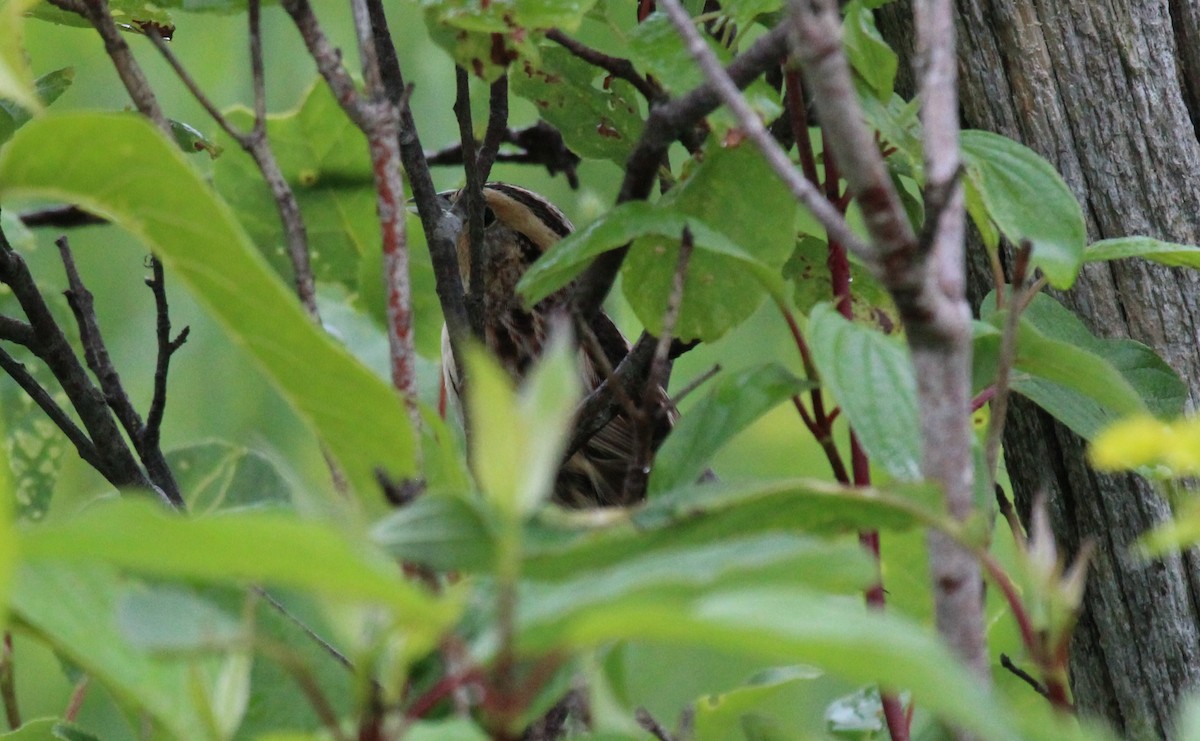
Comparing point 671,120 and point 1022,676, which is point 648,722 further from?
point 671,120

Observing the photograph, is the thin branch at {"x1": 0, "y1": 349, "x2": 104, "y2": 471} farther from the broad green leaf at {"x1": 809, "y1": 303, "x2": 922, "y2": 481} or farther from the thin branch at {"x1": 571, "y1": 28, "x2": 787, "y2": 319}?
the broad green leaf at {"x1": 809, "y1": 303, "x2": 922, "y2": 481}

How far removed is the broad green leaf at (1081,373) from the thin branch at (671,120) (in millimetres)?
269

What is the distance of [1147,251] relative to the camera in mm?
1041

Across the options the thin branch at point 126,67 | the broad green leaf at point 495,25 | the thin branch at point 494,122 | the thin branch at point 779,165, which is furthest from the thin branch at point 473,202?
the thin branch at point 779,165

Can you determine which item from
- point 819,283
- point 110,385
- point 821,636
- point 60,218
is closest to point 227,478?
point 110,385

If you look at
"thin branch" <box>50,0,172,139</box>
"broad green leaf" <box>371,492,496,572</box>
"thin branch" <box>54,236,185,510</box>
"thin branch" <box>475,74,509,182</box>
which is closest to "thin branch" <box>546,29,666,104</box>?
"thin branch" <box>475,74,509,182</box>

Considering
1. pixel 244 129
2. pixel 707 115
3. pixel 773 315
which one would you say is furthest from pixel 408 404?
pixel 773 315

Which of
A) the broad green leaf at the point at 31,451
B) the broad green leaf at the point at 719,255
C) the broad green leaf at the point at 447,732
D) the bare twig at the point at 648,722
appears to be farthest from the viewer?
the broad green leaf at the point at 31,451

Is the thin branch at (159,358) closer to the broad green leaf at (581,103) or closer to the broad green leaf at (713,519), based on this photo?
the broad green leaf at (581,103)

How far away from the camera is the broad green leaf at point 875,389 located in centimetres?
83

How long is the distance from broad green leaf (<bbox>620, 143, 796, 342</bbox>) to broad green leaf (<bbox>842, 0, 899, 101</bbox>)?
108mm

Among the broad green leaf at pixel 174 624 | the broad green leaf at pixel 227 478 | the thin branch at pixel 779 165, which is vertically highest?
the thin branch at pixel 779 165

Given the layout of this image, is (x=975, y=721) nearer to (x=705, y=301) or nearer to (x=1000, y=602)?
(x=705, y=301)

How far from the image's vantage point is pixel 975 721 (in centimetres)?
47
